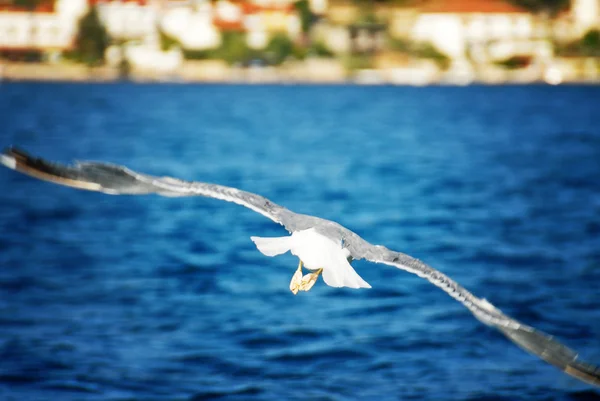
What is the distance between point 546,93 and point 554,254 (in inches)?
3077

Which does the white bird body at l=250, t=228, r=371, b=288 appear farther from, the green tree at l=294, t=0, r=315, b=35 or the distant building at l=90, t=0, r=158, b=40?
the green tree at l=294, t=0, r=315, b=35

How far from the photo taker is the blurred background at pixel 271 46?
10988cm

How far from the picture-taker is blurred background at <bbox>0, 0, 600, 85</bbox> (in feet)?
360

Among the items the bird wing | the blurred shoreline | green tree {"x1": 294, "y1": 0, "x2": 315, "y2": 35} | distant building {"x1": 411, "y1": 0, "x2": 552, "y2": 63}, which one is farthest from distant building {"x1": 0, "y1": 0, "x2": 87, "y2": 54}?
the bird wing

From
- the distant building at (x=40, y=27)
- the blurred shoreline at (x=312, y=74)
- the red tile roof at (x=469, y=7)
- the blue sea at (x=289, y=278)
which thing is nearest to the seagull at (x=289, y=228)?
the blue sea at (x=289, y=278)

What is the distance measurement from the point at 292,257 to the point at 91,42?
289 feet

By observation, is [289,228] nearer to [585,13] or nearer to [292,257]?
[292,257]

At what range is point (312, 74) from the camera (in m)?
115

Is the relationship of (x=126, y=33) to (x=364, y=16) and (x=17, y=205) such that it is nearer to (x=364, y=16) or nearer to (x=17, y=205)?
(x=364, y=16)

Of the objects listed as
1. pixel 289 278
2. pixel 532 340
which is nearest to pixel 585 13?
pixel 289 278

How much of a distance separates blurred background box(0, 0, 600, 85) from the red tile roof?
100 centimetres

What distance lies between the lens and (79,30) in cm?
10812

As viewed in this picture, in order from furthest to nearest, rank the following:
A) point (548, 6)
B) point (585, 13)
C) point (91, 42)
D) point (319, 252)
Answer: point (548, 6) < point (585, 13) < point (91, 42) < point (319, 252)

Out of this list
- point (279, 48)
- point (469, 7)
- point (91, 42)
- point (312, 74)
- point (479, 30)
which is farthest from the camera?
point (469, 7)
